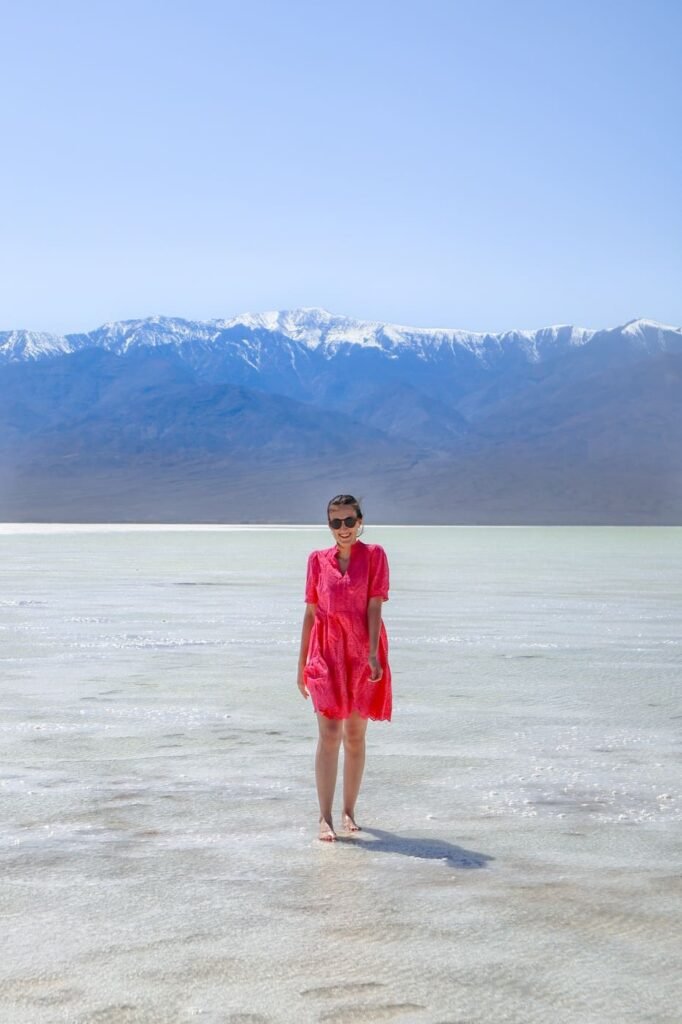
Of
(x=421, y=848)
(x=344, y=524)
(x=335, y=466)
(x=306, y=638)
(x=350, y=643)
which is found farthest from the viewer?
(x=335, y=466)

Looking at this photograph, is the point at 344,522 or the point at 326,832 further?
the point at 344,522

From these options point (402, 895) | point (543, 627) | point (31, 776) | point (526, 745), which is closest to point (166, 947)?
point (402, 895)

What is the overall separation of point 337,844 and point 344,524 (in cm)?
130

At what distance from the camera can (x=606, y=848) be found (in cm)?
545

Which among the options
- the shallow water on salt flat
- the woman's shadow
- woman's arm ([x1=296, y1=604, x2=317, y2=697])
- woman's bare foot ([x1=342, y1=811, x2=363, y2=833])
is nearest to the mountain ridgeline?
the shallow water on salt flat

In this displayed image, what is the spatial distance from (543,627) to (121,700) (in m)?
7.01

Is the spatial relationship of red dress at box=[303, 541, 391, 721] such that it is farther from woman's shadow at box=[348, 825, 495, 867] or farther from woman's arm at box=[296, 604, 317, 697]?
woman's shadow at box=[348, 825, 495, 867]

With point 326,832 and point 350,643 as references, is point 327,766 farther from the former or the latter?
point 350,643

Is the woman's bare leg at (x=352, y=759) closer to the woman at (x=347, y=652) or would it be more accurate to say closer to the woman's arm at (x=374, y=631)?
the woman at (x=347, y=652)

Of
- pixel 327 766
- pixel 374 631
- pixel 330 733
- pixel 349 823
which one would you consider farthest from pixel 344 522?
pixel 349 823

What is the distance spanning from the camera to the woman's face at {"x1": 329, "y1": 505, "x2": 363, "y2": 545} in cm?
570

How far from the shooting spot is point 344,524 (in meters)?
5.70

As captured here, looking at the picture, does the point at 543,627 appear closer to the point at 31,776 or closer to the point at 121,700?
the point at 121,700

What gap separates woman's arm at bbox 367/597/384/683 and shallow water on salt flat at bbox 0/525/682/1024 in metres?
0.68
